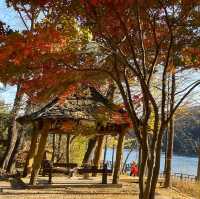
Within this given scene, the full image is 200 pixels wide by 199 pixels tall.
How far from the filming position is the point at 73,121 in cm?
1942

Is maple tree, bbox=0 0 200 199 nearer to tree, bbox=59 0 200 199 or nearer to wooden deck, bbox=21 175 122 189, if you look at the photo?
tree, bbox=59 0 200 199

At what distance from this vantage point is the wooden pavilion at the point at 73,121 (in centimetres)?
1892

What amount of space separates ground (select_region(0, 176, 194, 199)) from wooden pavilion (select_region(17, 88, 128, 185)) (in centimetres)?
78

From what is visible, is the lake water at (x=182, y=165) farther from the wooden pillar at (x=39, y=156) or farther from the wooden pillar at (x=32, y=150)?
the wooden pillar at (x=39, y=156)

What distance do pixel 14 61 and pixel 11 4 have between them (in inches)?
51.6

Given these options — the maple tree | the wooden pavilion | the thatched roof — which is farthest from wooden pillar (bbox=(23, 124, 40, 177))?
the maple tree

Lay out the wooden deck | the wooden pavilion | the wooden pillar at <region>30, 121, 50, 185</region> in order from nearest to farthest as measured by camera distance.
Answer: the wooden deck < the wooden pillar at <region>30, 121, 50, 185</region> < the wooden pavilion

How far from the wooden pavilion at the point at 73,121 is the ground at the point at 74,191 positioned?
0.78 m

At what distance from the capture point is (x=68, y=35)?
11102 mm

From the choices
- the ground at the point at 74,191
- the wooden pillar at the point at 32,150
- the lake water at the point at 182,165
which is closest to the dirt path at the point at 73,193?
the ground at the point at 74,191

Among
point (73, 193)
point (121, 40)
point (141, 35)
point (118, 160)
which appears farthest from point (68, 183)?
point (141, 35)

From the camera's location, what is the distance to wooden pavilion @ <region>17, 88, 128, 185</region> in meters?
18.9

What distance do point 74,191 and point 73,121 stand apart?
9.39 ft

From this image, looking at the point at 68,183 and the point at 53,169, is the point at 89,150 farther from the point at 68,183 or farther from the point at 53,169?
the point at 53,169
